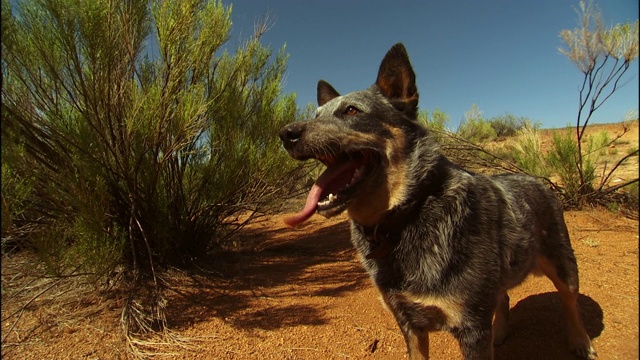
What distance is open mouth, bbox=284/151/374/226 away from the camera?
99.7 inches

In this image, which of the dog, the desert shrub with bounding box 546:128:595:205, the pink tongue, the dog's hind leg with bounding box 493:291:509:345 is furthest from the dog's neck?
the desert shrub with bounding box 546:128:595:205

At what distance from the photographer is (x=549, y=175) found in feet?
25.8

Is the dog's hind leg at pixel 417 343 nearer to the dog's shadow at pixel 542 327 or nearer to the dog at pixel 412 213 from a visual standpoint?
the dog at pixel 412 213

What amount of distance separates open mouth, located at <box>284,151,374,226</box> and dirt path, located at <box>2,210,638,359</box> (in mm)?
1667

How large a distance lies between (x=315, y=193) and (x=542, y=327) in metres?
2.96

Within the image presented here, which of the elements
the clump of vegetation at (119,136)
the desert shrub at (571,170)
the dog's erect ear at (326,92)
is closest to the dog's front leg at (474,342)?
the dog's erect ear at (326,92)

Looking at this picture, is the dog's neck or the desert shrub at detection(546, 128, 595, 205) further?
the desert shrub at detection(546, 128, 595, 205)

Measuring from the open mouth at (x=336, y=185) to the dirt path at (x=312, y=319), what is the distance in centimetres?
167

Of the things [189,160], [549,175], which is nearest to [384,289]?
[189,160]

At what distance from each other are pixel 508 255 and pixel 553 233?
1.09 metres

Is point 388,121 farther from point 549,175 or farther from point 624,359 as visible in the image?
point 549,175

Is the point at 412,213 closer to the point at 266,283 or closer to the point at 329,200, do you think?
the point at 329,200

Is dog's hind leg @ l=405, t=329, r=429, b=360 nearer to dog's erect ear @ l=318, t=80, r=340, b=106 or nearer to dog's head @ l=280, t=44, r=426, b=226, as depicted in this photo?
dog's head @ l=280, t=44, r=426, b=226

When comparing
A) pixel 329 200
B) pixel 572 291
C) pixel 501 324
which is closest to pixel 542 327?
pixel 501 324
